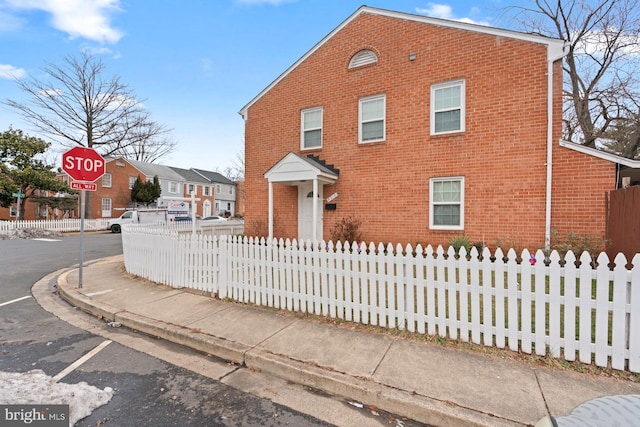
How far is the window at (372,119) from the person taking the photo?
10016 millimetres

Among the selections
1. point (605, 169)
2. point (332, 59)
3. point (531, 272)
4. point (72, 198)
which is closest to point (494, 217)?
point (605, 169)

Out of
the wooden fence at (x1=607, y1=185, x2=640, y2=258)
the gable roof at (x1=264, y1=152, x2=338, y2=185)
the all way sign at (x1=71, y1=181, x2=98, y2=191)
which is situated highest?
the gable roof at (x1=264, y1=152, x2=338, y2=185)

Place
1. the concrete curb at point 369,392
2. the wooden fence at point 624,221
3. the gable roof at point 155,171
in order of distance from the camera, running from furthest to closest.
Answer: the gable roof at point 155,171 < the wooden fence at point 624,221 < the concrete curb at point 369,392

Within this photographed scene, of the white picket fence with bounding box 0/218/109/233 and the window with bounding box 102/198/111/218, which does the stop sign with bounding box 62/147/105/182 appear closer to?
the white picket fence with bounding box 0/218/109/233

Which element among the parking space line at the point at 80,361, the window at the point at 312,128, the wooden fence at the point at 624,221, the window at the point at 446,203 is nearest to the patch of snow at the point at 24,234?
the window at the point at 312,128

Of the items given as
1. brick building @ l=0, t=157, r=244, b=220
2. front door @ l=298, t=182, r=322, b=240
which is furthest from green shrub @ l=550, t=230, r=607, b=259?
brick building @ l=0, t=157, r=244, b=220

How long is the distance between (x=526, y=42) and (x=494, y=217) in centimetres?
476

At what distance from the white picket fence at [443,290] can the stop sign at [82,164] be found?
79.0 inches

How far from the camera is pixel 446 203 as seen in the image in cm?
907

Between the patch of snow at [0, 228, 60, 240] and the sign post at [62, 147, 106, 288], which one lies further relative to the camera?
the patch of snow at [0, 228, 60, 240]

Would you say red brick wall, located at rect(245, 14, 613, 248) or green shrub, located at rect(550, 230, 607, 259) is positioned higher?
red brick wall, located at rect(245, 14, 613, 248)

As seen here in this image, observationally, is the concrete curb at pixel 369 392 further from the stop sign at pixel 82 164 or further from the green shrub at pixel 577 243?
the green shrub at pixel 577 243

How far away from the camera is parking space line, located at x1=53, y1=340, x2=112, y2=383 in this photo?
3.19 metres

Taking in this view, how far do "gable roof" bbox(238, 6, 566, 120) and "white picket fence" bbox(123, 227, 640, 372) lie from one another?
653 centimetres
